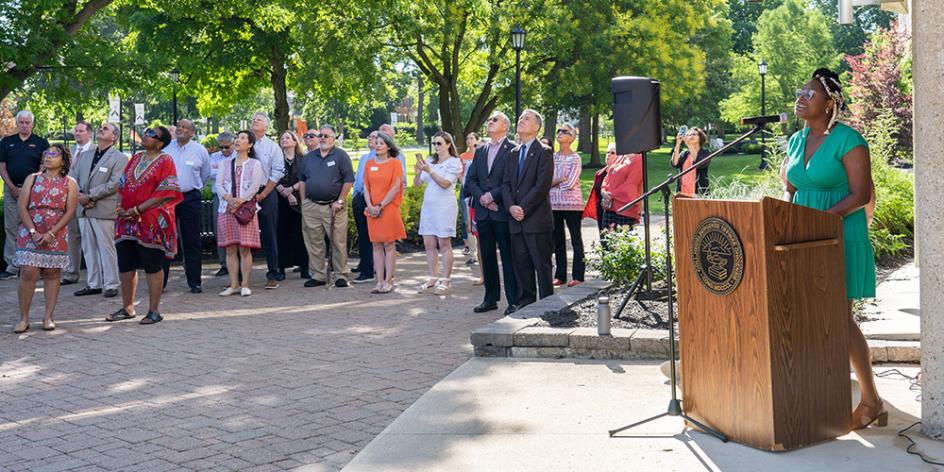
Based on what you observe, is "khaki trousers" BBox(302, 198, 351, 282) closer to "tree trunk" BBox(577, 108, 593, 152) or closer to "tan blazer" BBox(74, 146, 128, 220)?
"tan blazer" BBox(74, 146, 128, 220)

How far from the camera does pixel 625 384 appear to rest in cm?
686

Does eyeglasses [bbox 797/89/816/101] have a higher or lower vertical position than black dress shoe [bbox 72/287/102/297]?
higher

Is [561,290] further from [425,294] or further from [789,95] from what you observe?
[789,95]

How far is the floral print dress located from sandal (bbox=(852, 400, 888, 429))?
738cm

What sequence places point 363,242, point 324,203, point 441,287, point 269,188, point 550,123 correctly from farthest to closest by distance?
point 550,123, point 363,242, point 324,203, point 269,188, point 441,287

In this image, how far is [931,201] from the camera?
205 inches

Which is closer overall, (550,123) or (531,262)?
(531,262)

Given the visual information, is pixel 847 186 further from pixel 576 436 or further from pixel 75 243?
pixel 75 243

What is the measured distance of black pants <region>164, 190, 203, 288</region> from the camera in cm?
1280

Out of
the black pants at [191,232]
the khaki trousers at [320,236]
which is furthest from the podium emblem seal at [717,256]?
the black pants at [191,232]

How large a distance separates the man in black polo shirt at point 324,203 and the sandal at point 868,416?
27.8 ft

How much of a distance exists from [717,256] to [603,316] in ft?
8.16

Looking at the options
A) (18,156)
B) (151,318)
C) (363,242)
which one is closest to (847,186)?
(151,318)

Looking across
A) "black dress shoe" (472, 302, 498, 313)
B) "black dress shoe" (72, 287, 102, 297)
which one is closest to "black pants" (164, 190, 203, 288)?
"black dress shoe" (72, 287, 102, 297)
